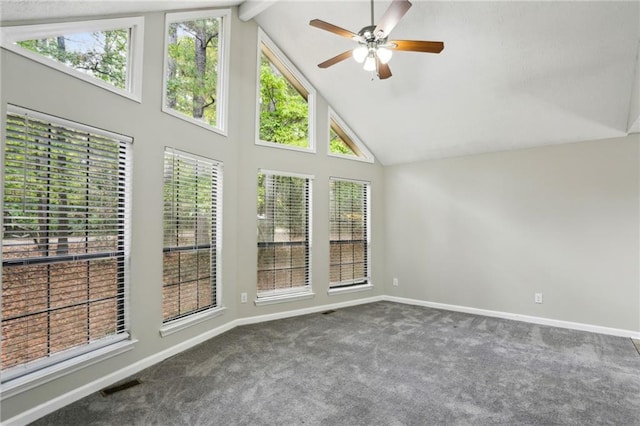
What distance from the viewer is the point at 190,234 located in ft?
11.5

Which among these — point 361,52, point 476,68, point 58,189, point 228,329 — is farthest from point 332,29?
point 228,329

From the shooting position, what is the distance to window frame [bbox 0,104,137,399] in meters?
2.09

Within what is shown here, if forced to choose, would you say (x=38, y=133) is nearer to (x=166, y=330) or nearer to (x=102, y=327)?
(x=102, y=327)

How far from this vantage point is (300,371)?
114 inches

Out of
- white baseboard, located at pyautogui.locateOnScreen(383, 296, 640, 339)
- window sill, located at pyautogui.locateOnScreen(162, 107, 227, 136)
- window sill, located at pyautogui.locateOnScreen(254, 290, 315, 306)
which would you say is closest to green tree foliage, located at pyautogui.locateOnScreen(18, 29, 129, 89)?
window sill, located at pyautogui.locateOnScreen(162, 107, 227, 136)

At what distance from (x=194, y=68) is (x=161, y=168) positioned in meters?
1.34

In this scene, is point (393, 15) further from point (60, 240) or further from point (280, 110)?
point (60, 240)

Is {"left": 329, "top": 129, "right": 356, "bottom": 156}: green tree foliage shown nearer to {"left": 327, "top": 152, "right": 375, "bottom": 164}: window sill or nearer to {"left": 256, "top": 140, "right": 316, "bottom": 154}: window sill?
{"left": 327, "top": 152, "right": 375, "bottom": 164}: window sill

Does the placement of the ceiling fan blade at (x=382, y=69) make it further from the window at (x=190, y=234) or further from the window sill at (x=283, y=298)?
the window sill at (x=283, y=298)

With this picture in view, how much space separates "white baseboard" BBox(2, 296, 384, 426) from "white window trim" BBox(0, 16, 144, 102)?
7.65ft

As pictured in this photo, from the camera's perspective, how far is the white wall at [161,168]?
→ 2.26 m

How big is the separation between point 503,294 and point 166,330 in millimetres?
4273

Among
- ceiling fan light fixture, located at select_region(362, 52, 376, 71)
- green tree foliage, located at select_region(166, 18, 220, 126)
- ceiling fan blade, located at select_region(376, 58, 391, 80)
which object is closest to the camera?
ceiling fan light fixture, located at select_region(362, 52, 376, 71)

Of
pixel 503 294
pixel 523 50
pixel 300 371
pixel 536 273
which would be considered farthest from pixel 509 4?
pixel 300 371
